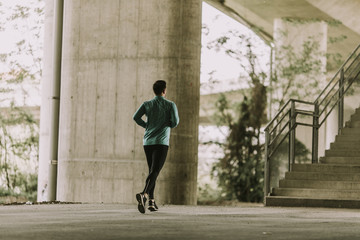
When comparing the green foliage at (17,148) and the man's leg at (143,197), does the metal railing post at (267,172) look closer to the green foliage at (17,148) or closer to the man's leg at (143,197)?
the man's leg at (143,197)

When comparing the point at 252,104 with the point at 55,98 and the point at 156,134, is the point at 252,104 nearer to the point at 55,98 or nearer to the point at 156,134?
the point at 55,98

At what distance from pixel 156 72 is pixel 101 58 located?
1158mm

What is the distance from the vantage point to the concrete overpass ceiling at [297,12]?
2500cm

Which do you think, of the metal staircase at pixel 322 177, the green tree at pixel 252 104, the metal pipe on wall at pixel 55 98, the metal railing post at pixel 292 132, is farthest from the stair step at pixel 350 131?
the green tree at pixel 252 104

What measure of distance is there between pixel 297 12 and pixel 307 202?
15582 millimetres

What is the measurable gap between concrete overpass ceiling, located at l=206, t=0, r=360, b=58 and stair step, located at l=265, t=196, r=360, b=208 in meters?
11.2

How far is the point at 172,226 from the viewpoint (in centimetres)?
745

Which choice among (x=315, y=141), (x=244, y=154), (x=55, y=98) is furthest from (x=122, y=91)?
(x=244, y=154)

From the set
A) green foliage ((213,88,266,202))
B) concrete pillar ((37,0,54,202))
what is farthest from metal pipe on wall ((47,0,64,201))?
green foliage ((213,88,266,202))

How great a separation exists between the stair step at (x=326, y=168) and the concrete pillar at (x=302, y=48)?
8.16 m

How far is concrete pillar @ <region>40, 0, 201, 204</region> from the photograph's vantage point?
1425 cm

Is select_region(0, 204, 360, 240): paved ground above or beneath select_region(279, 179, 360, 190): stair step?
beneath

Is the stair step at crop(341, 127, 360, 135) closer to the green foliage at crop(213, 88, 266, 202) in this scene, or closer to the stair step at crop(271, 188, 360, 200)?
the stair step at crop(271, 188, 360, 200)

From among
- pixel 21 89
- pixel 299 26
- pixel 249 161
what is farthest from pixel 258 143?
pixel 21 89
